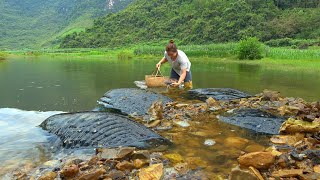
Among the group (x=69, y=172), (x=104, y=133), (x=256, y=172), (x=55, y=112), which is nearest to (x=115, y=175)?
(x=69, y=172)

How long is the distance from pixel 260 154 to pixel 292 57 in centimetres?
2688

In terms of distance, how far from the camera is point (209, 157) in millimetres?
4523

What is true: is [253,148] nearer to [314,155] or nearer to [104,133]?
[314,155]

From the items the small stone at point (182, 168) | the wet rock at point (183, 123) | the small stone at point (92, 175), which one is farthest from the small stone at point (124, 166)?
the wet rock at point (183, 123)

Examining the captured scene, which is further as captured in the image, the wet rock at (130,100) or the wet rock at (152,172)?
the wet rock at (130,100)

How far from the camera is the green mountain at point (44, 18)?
125 metres

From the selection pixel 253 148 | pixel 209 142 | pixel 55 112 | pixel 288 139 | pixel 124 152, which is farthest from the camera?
pixel 55 112

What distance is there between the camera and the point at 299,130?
5.21m

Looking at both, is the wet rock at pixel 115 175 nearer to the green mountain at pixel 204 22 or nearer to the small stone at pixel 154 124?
the small stone at pixel 154 124

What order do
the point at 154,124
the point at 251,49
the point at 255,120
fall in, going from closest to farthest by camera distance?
the point at 255,120, the point at 154,124, the point at 251,49

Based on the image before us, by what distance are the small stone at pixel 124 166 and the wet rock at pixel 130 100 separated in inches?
129

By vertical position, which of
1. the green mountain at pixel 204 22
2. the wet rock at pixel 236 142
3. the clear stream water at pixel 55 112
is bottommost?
the clear stream water at pixel 55 112

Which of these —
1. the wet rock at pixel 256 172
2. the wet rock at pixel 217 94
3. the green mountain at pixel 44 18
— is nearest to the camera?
the wet rock at pixel 256 172

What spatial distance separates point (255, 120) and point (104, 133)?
2.78 metres
